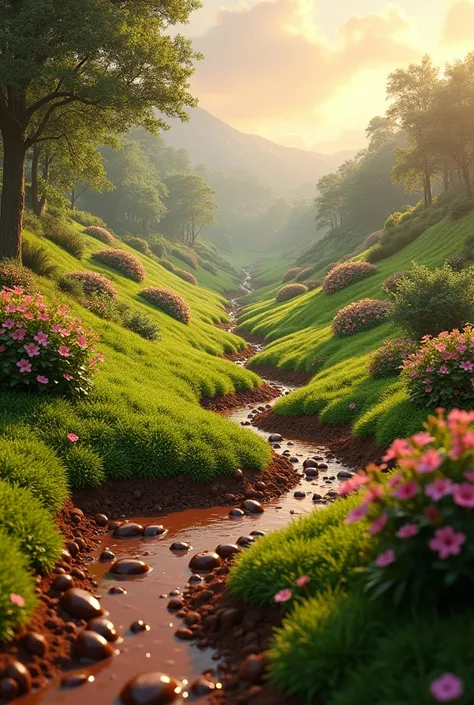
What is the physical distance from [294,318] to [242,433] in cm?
2490

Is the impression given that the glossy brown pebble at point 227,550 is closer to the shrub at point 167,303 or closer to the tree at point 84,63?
the tree at point 84,63

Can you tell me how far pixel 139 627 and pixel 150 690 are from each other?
1196 mm

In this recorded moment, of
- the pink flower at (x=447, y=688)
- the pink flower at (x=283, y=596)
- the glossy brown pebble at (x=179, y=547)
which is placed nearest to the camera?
the pink flower at (x=447, y=688)

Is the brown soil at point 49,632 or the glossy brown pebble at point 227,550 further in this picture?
the glossy brown pebble at point 227,550

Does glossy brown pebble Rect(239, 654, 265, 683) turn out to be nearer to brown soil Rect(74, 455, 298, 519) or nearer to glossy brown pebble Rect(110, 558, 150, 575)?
glossy brown pebble Rect(110, 558, 150, 575)

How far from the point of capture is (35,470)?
855 centimetres

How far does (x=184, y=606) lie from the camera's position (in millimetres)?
6652

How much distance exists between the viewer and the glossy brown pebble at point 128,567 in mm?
7473

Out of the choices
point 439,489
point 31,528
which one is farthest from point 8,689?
point 439,489

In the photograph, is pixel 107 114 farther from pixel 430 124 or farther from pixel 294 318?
pixel 430 124

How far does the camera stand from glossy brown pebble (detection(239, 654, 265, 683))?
5020 mm

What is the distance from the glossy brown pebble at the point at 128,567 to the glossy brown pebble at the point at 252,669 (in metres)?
2.74

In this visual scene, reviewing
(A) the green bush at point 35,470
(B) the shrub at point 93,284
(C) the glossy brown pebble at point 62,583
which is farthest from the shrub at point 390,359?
(C) the glossy brown pebble at point 62,583

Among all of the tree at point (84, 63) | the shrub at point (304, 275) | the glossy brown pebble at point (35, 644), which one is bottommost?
the glossy brown pebble at point (35, 644)
